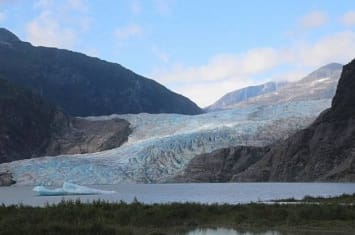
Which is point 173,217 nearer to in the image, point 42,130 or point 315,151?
point 315,151

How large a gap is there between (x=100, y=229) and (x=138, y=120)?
3303 inches

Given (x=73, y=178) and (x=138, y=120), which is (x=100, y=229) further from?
(x=138, y=120)

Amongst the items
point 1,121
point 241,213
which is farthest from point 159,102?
point 241,213

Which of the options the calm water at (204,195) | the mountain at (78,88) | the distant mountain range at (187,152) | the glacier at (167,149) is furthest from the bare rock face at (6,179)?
the mountain at (78,88)

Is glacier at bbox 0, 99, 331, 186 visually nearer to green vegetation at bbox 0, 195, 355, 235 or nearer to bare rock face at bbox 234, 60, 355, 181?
bare rock face at bbox 234, 60, 355, 181

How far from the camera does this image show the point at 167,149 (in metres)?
78.6

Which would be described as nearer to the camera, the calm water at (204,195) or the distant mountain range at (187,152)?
the calm water at (204,195)

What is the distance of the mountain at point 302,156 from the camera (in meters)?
79.5

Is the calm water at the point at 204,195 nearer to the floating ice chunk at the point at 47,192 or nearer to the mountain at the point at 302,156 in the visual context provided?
the floating ice chunk at the point at 47,192

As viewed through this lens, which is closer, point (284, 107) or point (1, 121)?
point (284, 107)

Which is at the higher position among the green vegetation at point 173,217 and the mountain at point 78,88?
the mountain at point 78,88

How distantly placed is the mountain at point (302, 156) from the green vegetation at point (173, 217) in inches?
2066

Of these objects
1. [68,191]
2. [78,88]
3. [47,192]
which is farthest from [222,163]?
[78,88]

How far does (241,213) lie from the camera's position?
81.8 feet
